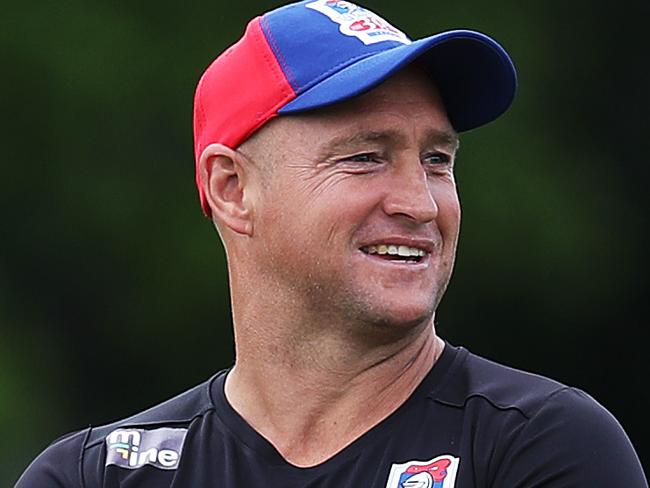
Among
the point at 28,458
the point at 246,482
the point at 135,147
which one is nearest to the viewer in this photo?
the point at 246,482

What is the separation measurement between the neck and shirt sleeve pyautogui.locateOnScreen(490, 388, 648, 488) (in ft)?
1.13

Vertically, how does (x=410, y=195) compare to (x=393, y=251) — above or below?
above

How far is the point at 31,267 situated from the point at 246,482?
28.1 ft

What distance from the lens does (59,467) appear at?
3.69 metres

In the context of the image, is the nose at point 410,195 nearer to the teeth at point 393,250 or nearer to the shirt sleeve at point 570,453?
the teeth at point 393,250

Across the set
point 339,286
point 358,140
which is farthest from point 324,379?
point 358,140

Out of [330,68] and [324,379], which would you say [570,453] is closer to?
[324,379]

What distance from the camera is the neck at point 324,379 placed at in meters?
3.58

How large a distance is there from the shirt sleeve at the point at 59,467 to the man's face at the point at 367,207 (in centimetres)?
56

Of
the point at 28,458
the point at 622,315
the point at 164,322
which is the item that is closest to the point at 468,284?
the point at 622,315

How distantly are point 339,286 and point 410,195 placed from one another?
22cm

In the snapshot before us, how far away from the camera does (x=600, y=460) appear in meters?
3.26

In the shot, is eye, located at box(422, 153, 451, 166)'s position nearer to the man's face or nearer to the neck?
the man's face

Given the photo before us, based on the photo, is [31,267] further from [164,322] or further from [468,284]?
[468,284]
